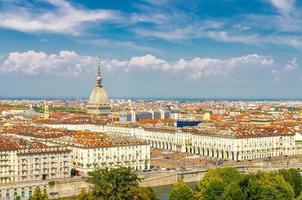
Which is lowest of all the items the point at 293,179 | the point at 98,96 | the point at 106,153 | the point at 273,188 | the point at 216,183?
the point at 293,179

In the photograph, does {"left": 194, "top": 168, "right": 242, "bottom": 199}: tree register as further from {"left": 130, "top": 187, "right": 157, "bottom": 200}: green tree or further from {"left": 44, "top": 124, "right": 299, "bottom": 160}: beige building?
{"left": 44, "top": 124, "right": 299, "bottom": 160}: beige building

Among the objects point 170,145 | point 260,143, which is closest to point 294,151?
point 260,143

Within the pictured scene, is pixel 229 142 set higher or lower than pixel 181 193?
higher

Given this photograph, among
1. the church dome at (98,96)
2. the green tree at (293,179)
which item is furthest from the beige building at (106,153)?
the church dome at (98,96)

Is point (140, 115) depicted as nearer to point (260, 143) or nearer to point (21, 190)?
point (260, 143)

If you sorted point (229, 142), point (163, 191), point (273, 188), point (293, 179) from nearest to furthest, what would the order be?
point (273, 188)
point (293, 179)
point (163, 191)
point (229, 142)

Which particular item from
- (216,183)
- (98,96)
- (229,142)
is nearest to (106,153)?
(216,183)

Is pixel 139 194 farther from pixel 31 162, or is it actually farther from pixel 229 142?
pixel 229 142
